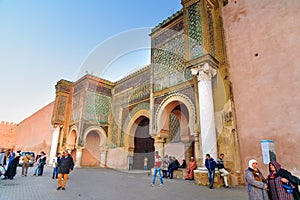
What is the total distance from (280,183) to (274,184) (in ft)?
0.28

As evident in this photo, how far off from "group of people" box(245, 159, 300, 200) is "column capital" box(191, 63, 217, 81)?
402 cm

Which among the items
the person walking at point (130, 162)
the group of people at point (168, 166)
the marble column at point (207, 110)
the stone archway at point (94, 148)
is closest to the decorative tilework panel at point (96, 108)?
the stone archway at point (94, 148)

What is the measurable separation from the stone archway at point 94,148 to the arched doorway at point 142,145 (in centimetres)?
253

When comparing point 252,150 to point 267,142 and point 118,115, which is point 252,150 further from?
point 118,115

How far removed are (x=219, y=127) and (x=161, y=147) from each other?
301cm

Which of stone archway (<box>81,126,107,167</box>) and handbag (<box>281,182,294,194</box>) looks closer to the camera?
handbag (<box>281,182,294,194</box>)

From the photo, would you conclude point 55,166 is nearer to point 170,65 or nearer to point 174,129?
point 174,129

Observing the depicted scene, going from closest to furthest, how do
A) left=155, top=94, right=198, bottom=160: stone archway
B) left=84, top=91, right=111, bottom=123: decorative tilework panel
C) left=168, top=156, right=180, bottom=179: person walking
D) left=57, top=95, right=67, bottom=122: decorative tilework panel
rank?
left=168, top=156, right=180, bottom=179: person walking, left=155, top=94, right=198, bottom=160: stone archway, left=84, top=91, right=111, bottom=123: decorative tilework panel, left=57, top=95, right=67, bottom=122: decorative tilework panel

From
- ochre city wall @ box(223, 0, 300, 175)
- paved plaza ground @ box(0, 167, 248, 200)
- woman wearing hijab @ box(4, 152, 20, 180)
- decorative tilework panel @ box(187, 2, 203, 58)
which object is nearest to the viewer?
paved plaza ground @ box(0, 167, 248, 200)

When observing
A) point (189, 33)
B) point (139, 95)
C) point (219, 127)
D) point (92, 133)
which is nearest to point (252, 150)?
point (219, 127)

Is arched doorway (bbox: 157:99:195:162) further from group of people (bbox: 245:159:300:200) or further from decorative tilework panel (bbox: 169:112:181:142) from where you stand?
group of people (bbox: 245:159:300:200)

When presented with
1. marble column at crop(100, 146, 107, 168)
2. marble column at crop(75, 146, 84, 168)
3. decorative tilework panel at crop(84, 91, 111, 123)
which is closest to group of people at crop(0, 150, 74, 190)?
marble column at crop(75, 146, 84, 168)

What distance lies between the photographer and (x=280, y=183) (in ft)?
7.84

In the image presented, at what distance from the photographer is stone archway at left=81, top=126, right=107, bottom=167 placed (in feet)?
44.0
